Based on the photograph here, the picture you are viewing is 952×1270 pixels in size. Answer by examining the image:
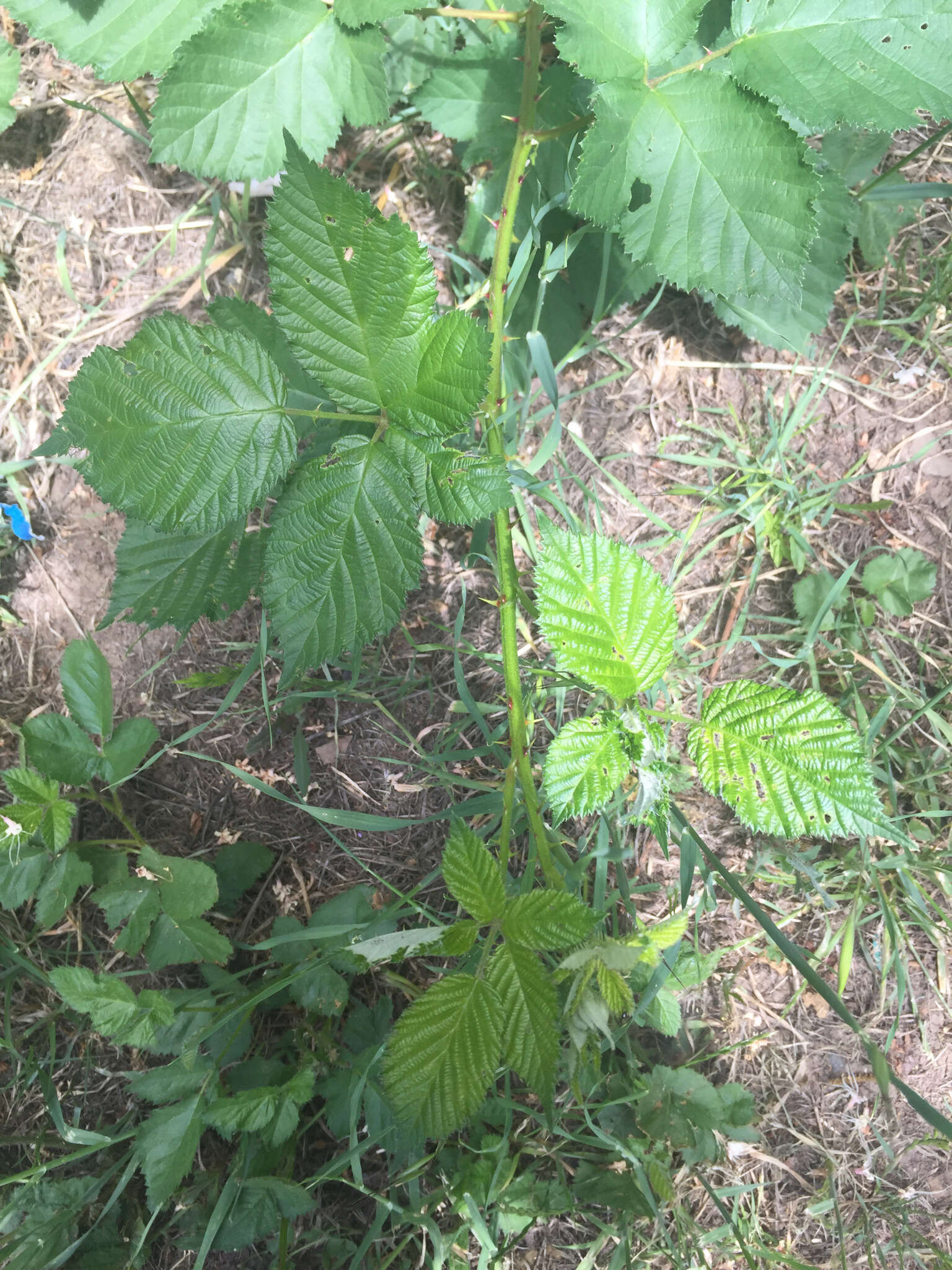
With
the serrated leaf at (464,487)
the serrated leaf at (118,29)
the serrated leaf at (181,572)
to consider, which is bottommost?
the serrated leaf at (181,572)

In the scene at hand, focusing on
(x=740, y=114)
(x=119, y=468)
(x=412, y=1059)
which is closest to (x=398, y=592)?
(x=119, y=468)

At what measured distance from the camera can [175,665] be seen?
1.94 meters

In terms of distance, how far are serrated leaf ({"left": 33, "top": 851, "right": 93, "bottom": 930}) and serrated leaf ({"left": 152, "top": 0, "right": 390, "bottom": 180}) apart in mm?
1462

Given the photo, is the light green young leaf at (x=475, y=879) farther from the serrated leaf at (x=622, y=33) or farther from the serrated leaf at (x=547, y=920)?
the serrated leaf at (x=622, y=33)

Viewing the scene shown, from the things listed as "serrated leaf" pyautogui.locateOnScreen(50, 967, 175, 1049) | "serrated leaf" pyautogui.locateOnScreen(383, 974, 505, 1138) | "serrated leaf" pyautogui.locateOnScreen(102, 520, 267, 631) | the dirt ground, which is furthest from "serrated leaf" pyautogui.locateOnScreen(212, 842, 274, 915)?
"serrated leaf" pyautogui.locateOnScreen(383, 974, 505, 1138)

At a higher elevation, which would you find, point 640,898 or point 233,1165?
point 640,898

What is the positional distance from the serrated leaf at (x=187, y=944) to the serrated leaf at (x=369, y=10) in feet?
5.84

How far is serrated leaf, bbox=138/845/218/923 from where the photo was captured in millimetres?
1693

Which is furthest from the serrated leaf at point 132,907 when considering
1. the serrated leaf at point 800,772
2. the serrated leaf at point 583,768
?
the serrated leaf at point 800,772

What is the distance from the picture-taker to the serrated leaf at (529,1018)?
3.79 feet

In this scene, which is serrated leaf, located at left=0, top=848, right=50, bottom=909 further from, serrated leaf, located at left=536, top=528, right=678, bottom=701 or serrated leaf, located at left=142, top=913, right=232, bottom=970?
serrated leaf, located at left=536, top=528, right=678, bottom=701

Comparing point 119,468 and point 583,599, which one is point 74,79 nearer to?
point 119,468

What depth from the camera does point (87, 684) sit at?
1710 millimetres

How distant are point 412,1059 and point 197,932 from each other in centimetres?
69
